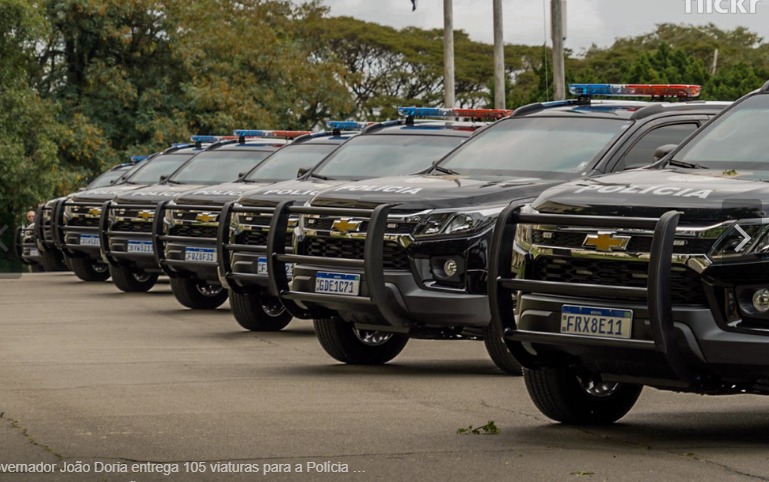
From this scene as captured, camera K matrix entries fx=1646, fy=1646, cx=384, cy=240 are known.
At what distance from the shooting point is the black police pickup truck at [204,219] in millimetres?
16141

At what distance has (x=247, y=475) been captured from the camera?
7.24m

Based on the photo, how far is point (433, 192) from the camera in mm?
10922

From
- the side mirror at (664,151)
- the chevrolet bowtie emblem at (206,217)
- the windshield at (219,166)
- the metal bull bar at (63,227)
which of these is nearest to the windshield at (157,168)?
the metal bull bar at (63,227)

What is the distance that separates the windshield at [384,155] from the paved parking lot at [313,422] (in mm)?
1521

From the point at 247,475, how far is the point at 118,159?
113ft

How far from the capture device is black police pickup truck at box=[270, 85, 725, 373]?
10.6 metres

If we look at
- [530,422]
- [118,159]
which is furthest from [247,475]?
[118,159]

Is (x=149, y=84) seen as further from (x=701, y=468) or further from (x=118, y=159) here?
(x=701, y=468)

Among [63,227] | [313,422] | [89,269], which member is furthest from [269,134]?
[313,422]

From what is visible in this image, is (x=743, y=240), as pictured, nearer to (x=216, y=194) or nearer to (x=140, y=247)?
(x=216, y=194)

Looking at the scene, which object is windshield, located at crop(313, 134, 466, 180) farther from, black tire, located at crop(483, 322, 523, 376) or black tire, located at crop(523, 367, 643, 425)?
black tire, located at crop(523, 367, 643, 425)

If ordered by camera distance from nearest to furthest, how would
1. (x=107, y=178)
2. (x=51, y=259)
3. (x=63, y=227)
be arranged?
1. (x=63, y=227)
2. (x=51, y=259)
3. (x=107, y=178)

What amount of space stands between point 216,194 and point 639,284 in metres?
9.12

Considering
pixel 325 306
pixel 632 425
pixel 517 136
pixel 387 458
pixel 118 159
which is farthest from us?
pixel 118 159
